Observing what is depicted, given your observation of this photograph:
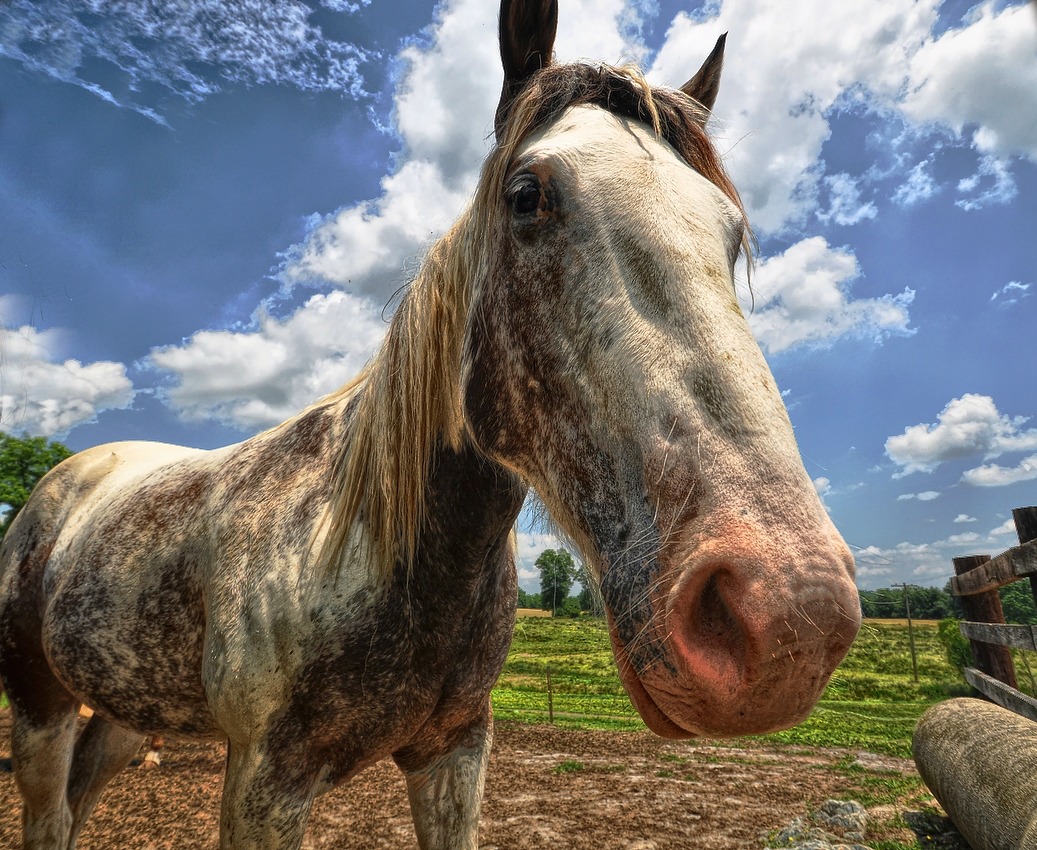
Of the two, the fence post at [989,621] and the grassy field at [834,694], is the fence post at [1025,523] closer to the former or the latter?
the grassy field at [834,694]

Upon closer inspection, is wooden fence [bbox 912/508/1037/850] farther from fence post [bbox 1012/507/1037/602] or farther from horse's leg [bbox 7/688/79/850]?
horse's leg [bbox 7/688/79/850]

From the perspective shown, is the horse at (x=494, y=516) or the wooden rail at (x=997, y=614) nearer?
the horse at (x=494, y=516)

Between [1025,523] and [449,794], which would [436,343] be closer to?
[449,794]

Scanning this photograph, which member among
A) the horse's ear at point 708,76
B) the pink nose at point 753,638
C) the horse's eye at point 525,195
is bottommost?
the pink nose at point 753,638

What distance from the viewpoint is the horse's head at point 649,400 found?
1.05m

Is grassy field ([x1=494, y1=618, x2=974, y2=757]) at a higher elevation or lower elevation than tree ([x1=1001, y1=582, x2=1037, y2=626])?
lower

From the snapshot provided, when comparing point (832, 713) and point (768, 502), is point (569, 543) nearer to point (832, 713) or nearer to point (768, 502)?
point (768, 502)

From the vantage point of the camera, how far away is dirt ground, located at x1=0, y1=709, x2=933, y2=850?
19.1 feet

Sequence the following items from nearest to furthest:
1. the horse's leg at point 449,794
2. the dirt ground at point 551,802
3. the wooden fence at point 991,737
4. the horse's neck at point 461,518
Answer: the horse's neck at point 461,518, the horse's leg at point 449,794, the wooden fence at point 991,737, the dirt ground at point 551,802

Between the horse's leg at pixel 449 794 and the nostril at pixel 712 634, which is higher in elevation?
the nostril at pixel 712 634

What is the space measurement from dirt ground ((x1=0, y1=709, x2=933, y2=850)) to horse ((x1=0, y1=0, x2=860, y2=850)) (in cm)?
334

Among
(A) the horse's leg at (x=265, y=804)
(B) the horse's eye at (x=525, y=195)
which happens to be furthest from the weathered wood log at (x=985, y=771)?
(B) the horse's eye at (x=525, y=195)

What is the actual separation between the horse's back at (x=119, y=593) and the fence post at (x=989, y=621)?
770 centimetres

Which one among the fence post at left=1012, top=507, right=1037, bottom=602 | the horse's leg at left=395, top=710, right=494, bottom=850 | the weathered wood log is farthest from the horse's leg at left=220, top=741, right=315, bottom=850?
the fence post at left=1012, top=507, right=1037, bottom=602
